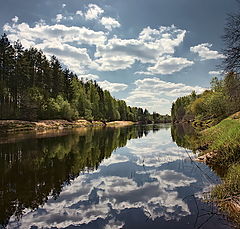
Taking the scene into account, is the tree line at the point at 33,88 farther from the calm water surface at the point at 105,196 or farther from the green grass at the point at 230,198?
the green grass at the point at 230,198

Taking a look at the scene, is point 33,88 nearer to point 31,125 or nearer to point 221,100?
point 31,125

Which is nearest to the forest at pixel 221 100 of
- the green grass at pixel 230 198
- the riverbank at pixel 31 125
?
the green grass at pixel 230 198

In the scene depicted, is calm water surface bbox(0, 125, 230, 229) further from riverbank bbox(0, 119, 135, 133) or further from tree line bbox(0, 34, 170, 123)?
tree line bbox(0, 34, 170, 123)

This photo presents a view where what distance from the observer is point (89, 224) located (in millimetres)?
5230

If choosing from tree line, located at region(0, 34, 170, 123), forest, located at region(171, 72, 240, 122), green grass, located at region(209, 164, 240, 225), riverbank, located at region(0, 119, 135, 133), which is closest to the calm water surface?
green grass, located at region(209, 164, 240, 225)

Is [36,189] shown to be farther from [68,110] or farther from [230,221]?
[68,110]

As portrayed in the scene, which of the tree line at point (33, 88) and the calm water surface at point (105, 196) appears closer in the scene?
the calm water surface at point (105, 196)

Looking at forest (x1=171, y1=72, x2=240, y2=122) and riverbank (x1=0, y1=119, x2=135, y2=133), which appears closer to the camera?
forest (x1=171, y1=72, x2=240, y2=122)

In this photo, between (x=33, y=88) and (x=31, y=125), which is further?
(x=33, y=88)

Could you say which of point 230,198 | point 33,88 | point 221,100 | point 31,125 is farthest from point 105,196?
point 33,88

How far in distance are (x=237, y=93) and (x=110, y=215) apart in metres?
15.0

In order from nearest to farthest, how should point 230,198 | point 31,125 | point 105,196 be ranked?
1. point 230,198
2. point 105,196
3. point 31,125

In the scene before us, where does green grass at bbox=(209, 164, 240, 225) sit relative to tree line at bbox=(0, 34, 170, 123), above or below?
below

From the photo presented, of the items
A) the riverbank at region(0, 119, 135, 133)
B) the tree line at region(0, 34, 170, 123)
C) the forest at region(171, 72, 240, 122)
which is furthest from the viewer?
the tree line at region(0, 34, 170, 123)
